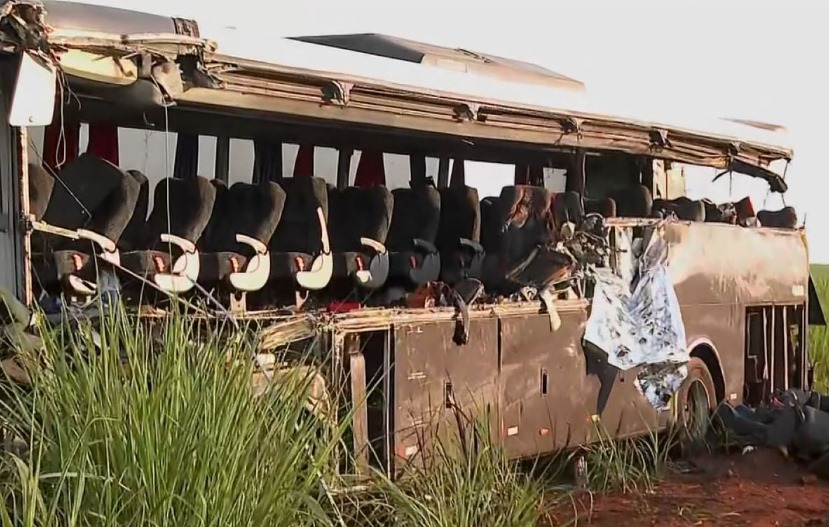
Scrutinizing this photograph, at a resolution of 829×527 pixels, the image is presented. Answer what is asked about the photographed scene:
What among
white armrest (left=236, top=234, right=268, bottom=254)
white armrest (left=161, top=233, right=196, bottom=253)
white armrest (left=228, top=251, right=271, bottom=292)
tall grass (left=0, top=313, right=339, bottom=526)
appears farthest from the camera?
white armrest (left=236, top=234, right=268, bottom=254)

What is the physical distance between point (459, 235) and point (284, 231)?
155 cm

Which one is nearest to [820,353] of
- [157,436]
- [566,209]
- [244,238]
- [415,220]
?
[566,209]

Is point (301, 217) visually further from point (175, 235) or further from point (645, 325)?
point (645, 325)

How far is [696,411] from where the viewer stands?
11.1 metres

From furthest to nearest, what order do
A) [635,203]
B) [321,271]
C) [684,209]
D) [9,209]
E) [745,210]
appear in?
[745,210] < [684,209] < [635,203] < [321,271] < [9,209]

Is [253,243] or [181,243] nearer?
[181,243]

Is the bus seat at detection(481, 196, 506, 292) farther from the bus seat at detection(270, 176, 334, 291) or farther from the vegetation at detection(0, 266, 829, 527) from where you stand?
the vegetation at detection(0, 266, 829, 527)

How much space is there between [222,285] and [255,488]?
2754mm

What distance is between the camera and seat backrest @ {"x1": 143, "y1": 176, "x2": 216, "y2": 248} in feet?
25.2

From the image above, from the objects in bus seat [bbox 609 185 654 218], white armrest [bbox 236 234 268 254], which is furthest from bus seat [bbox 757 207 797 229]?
white armrest [bbox 236 234 268 254]

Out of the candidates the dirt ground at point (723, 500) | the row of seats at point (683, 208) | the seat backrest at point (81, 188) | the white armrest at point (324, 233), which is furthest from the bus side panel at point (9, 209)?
the row of seats at point (683, 208)

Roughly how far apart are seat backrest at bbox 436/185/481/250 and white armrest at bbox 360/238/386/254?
875mm

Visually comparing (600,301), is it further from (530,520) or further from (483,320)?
(530,520)

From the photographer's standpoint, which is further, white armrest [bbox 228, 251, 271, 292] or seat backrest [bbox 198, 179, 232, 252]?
seat backrest [bbox 198, 179, 232, 252]
